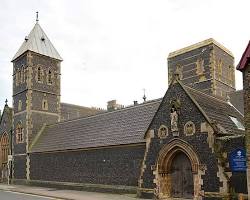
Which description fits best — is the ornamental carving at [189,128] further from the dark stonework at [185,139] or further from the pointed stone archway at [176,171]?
the pointed stone archway at [176,171]

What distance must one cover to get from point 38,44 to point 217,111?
27.7 meters

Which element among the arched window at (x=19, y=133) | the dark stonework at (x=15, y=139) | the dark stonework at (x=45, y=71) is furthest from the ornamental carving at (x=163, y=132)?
the dark stonework at (x=45, y=71)

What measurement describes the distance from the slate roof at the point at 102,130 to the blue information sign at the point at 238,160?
7.58 meters

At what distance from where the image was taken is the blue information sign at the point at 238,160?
16.2 m

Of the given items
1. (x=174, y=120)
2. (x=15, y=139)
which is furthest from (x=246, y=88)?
(x=15, y=139)

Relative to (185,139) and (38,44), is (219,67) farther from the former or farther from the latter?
(185,139)

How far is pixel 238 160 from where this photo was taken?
16406 millimetres

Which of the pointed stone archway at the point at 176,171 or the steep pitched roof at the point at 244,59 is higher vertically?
the steep pitched roof at the point at 244,59

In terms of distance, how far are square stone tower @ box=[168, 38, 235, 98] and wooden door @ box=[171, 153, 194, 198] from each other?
19195mm

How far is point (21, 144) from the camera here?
128 ft

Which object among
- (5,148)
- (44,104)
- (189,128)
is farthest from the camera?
(5,148)

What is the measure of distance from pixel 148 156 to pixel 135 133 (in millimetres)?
3439

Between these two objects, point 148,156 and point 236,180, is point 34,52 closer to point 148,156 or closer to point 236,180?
point 148,156

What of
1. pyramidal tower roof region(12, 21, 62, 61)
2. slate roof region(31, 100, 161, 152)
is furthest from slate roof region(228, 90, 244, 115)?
pyramidal tower roof region(12, 21, 62, 61)
